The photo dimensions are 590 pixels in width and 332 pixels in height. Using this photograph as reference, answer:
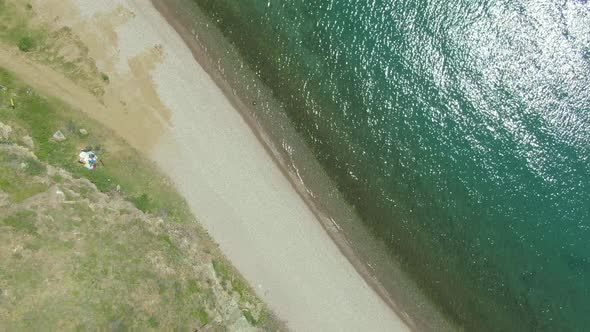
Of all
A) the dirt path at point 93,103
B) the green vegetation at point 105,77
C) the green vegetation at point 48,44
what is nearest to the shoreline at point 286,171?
the dirt path at point 93,103

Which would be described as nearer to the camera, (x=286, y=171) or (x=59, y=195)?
(x=59, y=195)

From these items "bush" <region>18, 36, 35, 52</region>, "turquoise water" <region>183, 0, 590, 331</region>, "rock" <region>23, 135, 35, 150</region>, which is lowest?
"rock" <region>23, 135, 35, 150</region>

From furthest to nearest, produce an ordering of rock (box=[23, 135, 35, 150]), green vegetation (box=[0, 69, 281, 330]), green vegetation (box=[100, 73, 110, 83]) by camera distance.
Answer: green vegetation (box=[100, 73, 110, 83]), rock (box=[23, 135, 35, 150]), green vegetation (box=[0, 69, 281, 330])

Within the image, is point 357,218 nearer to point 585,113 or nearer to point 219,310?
point 219,310

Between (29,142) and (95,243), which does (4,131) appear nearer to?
(29,142)

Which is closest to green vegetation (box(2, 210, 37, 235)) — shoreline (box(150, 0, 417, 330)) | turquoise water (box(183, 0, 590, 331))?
shoreline (box(150, 0, 417, 330))

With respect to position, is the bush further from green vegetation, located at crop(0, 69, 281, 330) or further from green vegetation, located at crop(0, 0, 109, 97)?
green vegetation, located at crop(0, 69, 281, 330)

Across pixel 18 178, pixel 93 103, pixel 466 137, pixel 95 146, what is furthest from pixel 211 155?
pixel 466 137

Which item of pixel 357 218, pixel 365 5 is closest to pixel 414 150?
pixel 357 218
